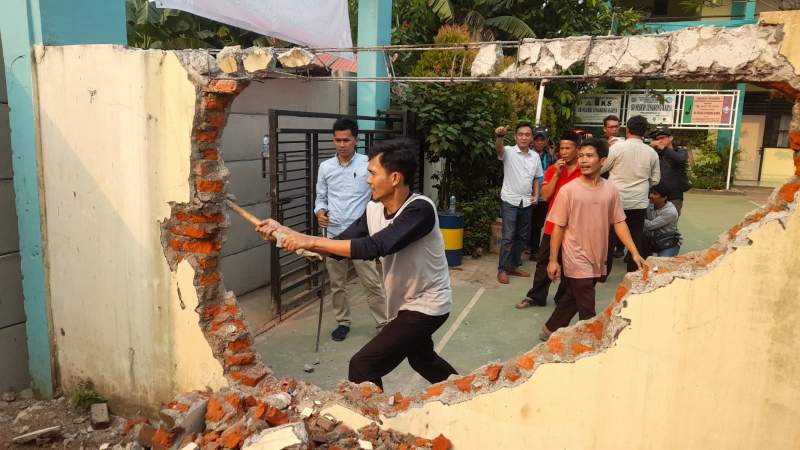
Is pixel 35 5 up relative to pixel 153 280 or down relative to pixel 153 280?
up

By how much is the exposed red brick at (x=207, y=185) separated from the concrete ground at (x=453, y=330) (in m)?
1.85

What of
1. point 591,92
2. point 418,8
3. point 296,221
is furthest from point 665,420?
point 591,92

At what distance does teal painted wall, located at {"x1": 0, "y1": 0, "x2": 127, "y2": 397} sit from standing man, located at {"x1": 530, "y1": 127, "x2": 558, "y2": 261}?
18.4 feet

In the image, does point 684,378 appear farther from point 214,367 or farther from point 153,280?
point 153,280

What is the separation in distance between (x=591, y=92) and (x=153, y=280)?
1422cm

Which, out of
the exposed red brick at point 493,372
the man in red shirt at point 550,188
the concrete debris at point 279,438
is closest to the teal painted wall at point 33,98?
the concrete debris at point 279,438

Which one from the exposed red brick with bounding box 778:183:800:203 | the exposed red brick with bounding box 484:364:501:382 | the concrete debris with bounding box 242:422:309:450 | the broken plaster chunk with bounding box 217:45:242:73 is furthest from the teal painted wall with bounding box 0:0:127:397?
the exposed red brick with bounding box 778:183:800:203

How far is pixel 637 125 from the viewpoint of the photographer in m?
6.05

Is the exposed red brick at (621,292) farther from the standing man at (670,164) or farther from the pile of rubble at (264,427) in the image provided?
the standing man at (670,164)

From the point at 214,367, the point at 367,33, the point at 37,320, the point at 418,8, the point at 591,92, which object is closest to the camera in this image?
the point at 214,367

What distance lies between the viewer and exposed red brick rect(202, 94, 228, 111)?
11.0ft

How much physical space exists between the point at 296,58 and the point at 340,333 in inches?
116

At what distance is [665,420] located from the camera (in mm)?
2590

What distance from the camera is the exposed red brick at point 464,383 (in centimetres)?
296
